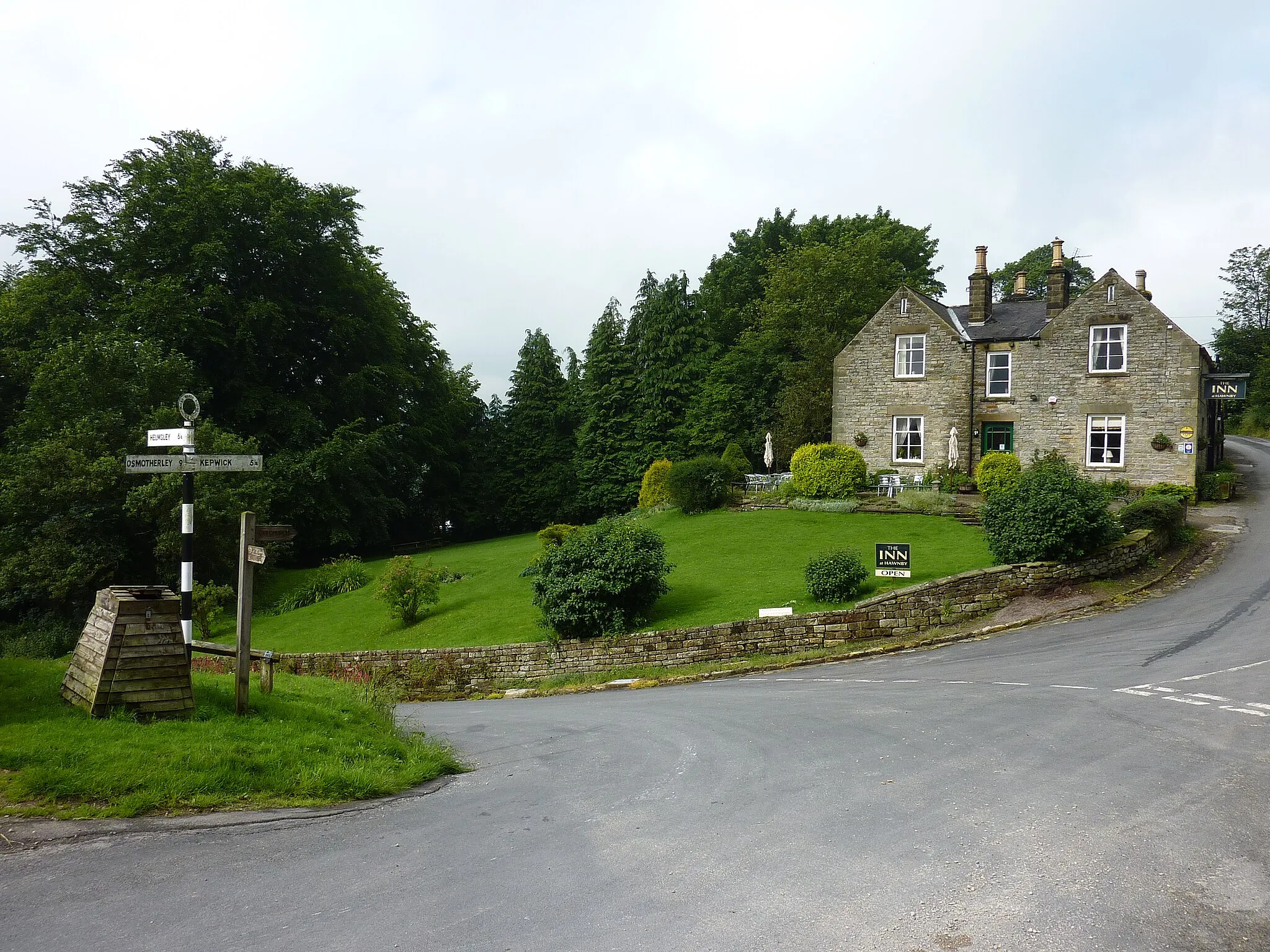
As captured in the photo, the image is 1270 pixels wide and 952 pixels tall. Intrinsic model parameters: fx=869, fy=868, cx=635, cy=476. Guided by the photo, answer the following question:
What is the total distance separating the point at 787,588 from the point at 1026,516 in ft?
20.4

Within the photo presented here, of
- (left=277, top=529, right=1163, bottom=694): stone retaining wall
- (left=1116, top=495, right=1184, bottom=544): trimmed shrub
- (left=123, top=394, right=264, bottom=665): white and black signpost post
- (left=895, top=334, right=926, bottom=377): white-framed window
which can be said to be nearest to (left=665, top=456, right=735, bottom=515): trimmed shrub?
(left=895, top=334, right=926, bottom=377): white-framed window

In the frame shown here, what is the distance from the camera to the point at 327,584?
33.4 meters

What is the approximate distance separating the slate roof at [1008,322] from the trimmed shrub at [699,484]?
1234cm

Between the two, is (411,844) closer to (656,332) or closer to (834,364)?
(834,364)

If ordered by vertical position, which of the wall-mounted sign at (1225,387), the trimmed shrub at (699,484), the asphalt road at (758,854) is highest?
the wall-mounted sign at (1225,387)

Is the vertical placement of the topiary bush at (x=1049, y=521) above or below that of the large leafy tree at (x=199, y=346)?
below

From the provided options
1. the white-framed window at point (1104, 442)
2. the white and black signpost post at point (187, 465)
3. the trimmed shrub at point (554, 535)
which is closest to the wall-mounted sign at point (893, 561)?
the trimmed shrub at point (554, 535)

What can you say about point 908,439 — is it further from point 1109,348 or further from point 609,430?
point 609,430

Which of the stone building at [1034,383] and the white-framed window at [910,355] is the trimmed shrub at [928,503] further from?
the white-framed window at [910,355]

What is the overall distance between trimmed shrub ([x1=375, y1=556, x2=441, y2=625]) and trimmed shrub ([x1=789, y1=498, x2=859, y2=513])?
14.9 metres

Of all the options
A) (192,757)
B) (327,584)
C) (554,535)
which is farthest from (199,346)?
(192,757)

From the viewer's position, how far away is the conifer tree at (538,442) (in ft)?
178

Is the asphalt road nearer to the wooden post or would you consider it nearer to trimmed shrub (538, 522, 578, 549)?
the wooden post

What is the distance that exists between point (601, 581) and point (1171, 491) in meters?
22.0
